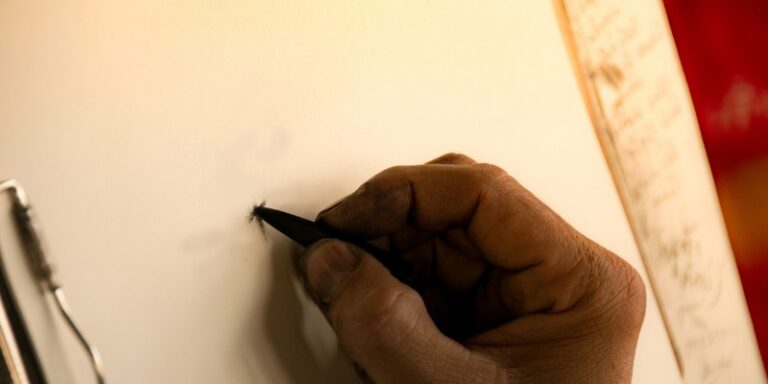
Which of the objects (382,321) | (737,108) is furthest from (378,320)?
(737,108)

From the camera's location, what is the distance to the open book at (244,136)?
1.15ft

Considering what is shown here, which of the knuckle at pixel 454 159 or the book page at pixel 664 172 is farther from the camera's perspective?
the book page at pixel 664 172

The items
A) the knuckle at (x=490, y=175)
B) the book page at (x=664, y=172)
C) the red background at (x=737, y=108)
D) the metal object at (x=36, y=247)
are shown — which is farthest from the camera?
the red background at (x=737, y=108)

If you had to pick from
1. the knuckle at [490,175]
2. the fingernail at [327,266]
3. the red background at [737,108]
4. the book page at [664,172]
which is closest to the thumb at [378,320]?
the fingernail at [327,266]

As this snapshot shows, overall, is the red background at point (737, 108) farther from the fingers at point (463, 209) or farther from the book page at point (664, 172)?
the fingers at point (463, 209)

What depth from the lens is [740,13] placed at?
82cm

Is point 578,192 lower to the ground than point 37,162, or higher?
lower

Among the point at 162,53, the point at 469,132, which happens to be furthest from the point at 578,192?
the point at 162,53

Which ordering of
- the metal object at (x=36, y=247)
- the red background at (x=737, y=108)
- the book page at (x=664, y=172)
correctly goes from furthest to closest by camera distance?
the red background at (x=737, y=108) < the book page at (x=664, y=172) < the metal object at (x=36, y=247)

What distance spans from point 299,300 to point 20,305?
7.1 inches

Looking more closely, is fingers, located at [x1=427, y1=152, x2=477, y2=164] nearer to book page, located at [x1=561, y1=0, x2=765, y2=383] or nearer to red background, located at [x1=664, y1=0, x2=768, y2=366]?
book page, located at [x1=561, y1=0, x2=765, y2=383]

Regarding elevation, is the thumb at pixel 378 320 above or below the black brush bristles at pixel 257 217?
below

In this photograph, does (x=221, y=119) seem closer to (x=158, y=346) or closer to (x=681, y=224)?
(x=158, y=346)

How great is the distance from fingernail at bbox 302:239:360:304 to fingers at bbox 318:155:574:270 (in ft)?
0.10
